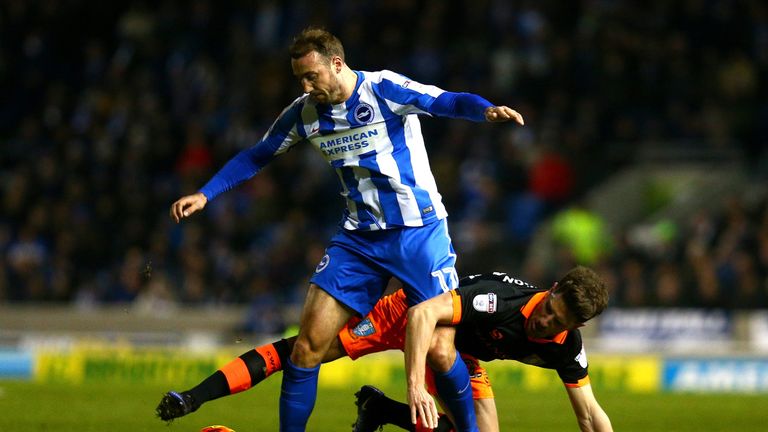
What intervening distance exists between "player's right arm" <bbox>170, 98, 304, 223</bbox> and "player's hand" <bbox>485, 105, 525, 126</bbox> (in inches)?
48.5

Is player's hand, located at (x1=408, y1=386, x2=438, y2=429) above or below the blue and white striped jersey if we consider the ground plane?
below

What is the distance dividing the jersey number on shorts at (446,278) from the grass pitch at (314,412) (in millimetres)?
2229

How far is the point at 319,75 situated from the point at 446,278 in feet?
3.99

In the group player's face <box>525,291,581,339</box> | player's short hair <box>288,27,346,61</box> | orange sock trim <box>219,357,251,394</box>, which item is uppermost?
player's short hair <box>288,27,346,61</box>

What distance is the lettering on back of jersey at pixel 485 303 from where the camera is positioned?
6.84m

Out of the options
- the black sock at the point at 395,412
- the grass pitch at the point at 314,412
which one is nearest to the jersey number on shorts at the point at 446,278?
the black sock at the point at 395,412

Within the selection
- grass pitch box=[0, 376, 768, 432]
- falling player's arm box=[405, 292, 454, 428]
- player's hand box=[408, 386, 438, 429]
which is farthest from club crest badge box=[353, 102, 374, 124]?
grass pitch box=[0, 376, 768, 432]

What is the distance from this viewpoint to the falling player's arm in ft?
20.0

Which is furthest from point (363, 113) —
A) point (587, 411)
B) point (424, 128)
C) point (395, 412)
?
point (424, 128)

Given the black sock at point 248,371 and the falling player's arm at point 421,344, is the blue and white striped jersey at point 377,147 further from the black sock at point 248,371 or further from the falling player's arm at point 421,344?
the black sock at point 248,371

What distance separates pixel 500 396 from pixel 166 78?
8604 millimetres

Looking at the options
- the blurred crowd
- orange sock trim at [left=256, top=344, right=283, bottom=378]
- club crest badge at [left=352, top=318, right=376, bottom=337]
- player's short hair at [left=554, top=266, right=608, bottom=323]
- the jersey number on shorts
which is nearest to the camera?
player's short hair at [left=554, top=266, right=608, bottom=323]

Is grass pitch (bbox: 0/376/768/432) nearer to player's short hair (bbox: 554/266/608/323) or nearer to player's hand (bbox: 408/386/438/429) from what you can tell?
player's short hair (bbox: 554/266/608/323)

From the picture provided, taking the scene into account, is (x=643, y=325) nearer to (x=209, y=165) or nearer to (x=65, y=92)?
(x=209, y=165)
